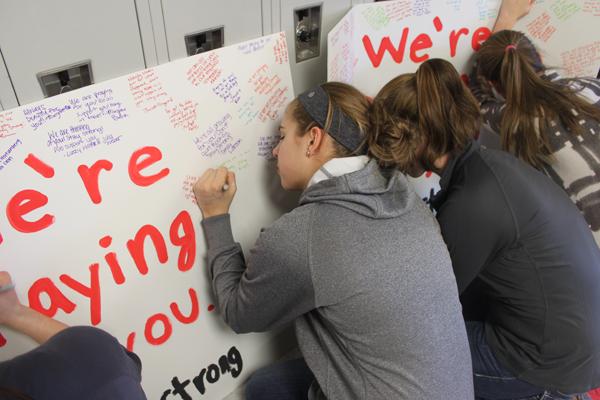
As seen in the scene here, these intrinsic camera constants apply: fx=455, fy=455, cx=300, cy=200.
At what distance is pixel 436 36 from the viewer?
1.45 meters

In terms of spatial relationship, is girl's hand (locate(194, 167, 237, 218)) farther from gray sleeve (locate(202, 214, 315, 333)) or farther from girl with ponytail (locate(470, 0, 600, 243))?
girl with ponytail (locate(470, 0, 600, 243))

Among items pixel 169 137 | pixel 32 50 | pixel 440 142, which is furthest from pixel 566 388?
pixel 32 50

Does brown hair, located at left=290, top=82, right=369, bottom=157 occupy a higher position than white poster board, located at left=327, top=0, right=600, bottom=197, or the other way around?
white poster board, located at left=327, top=0, right=600, bottom=197

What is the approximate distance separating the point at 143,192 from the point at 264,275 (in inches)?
12.3

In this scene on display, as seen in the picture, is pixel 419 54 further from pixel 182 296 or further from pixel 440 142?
pixel 182 296

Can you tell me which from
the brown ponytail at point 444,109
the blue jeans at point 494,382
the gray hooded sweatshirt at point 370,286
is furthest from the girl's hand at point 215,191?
the blue jeans at point 494,382

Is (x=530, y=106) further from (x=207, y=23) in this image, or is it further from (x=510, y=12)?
(x=207, y=23)

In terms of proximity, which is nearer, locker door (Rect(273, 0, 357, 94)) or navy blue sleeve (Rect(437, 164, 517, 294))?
navy blue sleeve (Rect(437, 164, 517, 294))

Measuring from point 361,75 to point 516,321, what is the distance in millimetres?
775

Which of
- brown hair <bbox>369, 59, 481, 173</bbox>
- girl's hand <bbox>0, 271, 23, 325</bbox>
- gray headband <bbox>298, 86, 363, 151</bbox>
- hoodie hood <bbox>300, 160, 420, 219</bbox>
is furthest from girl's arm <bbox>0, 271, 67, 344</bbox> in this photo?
brown hair <bbox>369, 59, 481, 173</bbox>

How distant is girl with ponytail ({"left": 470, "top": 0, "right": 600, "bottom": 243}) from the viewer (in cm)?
122

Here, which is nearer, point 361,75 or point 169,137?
point 169,137

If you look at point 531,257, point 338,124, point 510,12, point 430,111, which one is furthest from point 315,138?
point 510,12

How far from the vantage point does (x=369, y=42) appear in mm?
1300
